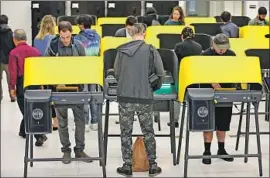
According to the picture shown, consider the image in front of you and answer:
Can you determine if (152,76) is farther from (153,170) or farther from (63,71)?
(153,170)

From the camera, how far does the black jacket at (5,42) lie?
27.9 ft

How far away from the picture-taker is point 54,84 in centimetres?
486

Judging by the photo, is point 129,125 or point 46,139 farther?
point 46,139

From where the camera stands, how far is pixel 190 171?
5176 mm

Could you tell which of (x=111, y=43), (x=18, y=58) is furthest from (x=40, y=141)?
(x=111, y=43)

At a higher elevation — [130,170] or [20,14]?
[20,14]

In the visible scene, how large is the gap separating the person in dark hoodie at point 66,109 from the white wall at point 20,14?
9241mm

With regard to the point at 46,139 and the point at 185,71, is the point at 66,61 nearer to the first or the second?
the point at 185,71

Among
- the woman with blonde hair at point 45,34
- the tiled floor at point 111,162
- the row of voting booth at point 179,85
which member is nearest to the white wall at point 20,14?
the woman with blonde hair at point 45,34

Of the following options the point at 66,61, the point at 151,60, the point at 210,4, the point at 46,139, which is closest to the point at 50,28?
the point at 46,139

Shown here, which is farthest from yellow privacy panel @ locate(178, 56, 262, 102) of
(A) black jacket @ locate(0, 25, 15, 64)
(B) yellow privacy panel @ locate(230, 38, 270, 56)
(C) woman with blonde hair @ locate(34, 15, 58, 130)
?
(A) black jacket @ locate(0, 25, 15, 64)

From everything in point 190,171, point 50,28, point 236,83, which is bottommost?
point 190,171

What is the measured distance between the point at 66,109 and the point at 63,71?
0.51 metres

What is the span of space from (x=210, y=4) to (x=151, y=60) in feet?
34.4
